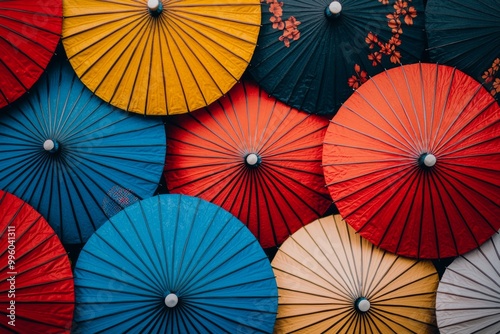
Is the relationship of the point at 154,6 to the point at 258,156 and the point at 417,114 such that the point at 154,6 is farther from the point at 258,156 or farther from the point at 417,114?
the point at 417,114

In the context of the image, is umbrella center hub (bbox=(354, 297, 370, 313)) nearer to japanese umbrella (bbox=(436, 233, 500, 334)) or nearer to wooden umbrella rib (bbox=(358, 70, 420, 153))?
japanese umbrella (bbox=(436, 233, 500, 334))

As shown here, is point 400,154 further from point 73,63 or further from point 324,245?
point 73,63

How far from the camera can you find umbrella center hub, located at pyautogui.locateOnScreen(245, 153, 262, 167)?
4199 mm

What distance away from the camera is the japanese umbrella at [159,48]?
4.15 m

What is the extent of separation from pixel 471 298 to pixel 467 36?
2.56 meters

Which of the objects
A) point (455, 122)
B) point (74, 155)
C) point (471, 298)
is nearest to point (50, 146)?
point (74, 155)

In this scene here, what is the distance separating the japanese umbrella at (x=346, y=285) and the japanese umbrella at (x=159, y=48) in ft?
5.78

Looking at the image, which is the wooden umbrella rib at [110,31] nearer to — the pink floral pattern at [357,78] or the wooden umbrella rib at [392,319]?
the pink floral pattern at [357,78]

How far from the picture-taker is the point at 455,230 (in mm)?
4344

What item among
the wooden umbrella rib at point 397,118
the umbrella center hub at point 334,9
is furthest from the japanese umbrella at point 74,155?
the wooden umbrella rib at point 397,118

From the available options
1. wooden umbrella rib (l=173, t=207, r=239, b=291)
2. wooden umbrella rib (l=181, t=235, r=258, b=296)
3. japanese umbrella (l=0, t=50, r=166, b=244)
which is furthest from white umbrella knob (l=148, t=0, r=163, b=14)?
wooden umbrella rib (l=181, t=235, r=258, b=296)

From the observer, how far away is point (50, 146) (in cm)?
399

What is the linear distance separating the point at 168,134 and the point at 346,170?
1.80 meters

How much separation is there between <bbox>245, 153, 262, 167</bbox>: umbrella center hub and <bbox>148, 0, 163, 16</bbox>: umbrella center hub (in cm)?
152
